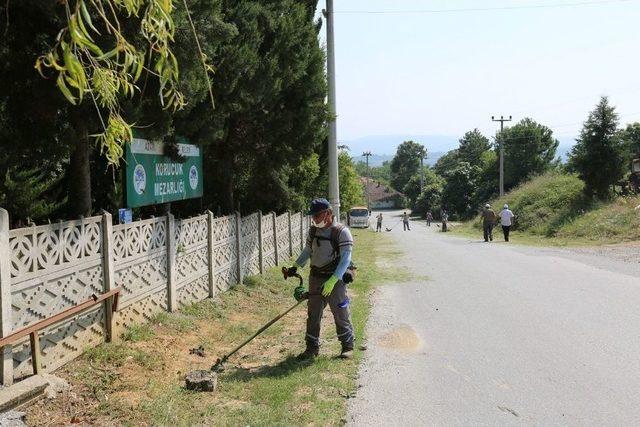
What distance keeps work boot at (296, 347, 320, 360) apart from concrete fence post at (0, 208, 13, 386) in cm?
301

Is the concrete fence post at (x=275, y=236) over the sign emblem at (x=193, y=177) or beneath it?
beneath

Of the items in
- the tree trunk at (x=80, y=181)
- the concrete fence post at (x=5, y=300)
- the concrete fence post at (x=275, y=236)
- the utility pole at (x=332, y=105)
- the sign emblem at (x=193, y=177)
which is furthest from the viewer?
the concrete fence post at (x=275, y=236)

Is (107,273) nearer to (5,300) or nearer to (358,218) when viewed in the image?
(5,300)

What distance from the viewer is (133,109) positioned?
21.0 feet

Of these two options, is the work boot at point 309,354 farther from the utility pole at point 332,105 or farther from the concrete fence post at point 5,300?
the utility pole at point 332,105

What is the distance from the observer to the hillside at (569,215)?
79.5 ft

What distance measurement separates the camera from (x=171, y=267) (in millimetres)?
8281

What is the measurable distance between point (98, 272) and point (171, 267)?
6.33 ft

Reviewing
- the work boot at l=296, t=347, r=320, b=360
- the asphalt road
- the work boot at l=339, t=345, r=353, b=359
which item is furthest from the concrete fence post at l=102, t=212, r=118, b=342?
the asphalt road

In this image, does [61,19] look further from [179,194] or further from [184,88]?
[179,194]

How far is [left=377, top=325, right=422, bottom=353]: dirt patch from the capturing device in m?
7.30

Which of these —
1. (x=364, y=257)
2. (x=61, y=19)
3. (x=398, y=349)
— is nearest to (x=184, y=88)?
(x=61, y=19)

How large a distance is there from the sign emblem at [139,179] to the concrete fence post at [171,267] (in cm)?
55

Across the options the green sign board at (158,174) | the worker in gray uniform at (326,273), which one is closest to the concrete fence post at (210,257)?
the green sign board at (158,174)
